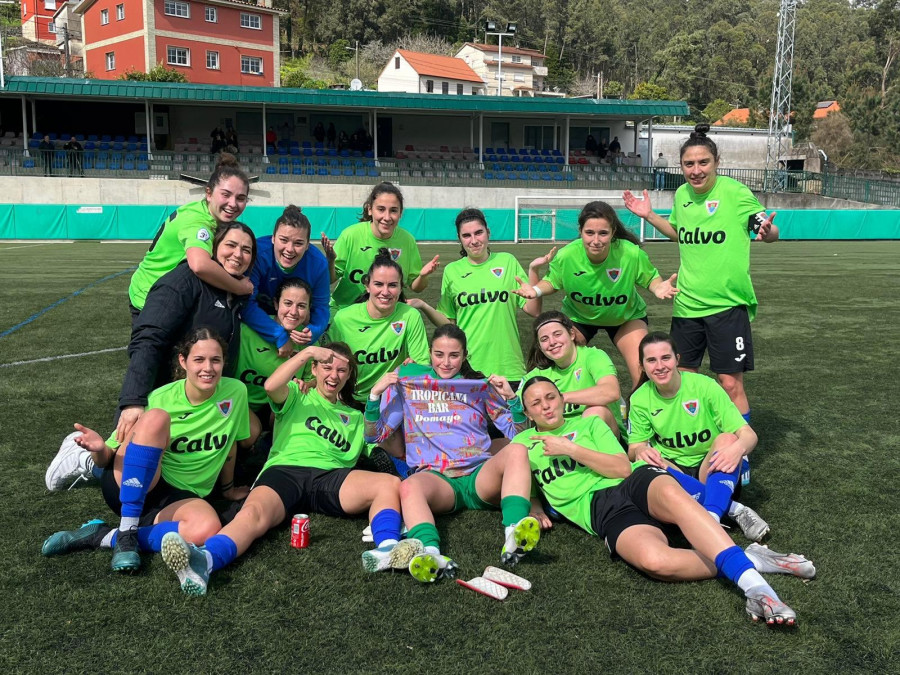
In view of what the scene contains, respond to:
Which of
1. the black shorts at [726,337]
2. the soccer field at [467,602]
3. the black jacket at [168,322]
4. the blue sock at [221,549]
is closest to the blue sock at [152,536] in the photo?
the soccer field at [467,602]

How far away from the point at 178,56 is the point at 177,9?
2865mm

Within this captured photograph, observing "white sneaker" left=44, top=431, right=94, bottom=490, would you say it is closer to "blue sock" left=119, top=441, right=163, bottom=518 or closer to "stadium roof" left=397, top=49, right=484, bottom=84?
"blue sock" left=119, top=441, right=163, bottom=518

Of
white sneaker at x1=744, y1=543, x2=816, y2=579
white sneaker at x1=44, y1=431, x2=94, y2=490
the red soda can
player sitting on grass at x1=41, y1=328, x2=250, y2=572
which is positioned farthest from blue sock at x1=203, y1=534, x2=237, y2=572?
white sneaker at x1=744, y1=543, x2=816, y2=579

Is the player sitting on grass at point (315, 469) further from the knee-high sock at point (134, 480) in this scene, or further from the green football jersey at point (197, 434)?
the knee-high sock at point (134, 480)

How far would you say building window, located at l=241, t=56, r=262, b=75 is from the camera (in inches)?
2136

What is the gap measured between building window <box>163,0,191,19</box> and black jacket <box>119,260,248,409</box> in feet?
174

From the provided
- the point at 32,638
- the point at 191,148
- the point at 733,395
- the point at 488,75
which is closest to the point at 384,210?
the point at 733,395

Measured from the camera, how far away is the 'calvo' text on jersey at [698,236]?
17.5 ft

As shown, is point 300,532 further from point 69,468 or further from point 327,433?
point 69,468

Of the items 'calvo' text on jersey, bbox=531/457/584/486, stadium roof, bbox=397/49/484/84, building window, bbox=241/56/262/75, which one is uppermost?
stadium roof, bbox=397/49/484/84

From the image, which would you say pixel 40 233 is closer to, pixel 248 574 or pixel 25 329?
pixel 25 329

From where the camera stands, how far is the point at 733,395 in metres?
5.37

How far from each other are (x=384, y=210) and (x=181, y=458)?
2.37 metres

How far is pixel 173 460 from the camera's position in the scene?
13.7 feet
